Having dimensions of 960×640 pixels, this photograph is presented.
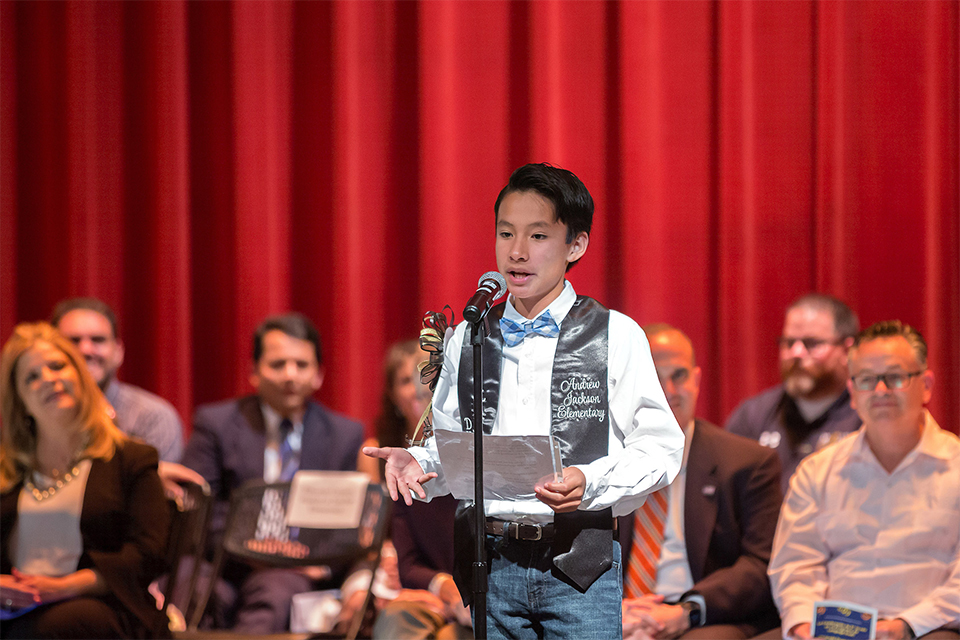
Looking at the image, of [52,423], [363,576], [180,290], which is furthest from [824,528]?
[180,290]

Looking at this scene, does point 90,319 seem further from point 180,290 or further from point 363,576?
point 363,576

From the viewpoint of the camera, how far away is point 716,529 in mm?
2924

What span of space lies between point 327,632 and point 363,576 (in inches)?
9.3

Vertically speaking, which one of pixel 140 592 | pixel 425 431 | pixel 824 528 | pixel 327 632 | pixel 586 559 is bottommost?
pixel 327 632

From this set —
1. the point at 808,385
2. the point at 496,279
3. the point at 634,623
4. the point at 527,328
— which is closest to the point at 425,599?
the point at 634,623

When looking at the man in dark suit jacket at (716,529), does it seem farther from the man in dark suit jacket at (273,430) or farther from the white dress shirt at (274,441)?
the white dress shirt at (274,441)

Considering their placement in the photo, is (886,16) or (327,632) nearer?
(327,632)

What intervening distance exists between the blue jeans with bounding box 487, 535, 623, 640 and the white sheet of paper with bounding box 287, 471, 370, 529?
184 centimetres

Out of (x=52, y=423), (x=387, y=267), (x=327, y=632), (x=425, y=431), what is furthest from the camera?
(x=387, y=267)

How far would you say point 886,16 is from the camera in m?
4.24

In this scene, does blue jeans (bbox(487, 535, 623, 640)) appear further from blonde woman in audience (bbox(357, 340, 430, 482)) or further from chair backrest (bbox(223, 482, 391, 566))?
blonde woman in audience (bbox(357, 340, 430, 482))

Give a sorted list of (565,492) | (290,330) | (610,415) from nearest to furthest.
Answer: (565,492) < (610,415) < (290,330)

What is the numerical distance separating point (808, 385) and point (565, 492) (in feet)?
8.40

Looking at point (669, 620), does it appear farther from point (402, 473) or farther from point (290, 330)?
point (290, 330)
